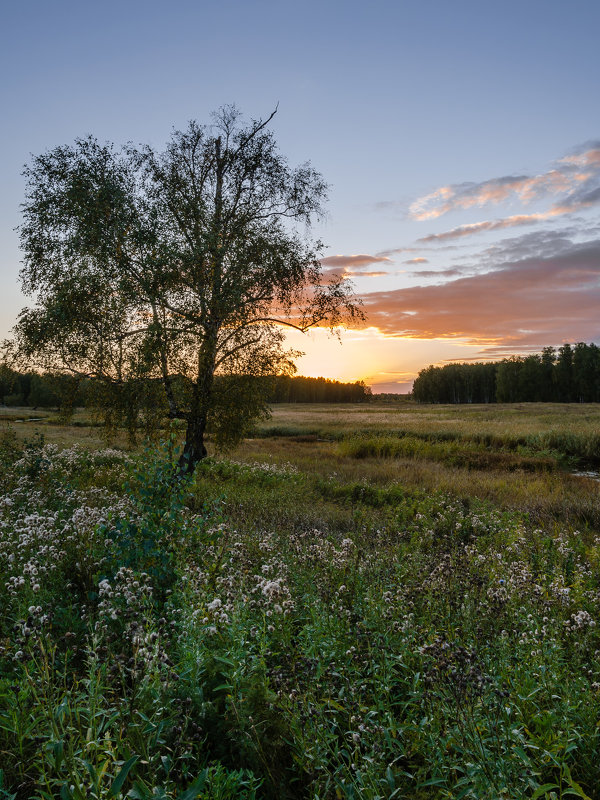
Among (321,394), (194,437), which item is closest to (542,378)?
(321,394)

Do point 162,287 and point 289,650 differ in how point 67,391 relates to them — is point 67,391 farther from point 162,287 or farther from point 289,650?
point 289,650

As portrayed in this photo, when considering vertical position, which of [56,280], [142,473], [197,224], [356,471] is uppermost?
[197,224]

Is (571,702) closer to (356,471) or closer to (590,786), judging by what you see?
(590,786)

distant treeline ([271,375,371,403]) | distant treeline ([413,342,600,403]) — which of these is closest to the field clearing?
distant treeline ([413,342,600,403])

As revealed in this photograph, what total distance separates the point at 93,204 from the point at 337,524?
12.2 m

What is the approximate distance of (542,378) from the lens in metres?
123

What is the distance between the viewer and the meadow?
2783 mm

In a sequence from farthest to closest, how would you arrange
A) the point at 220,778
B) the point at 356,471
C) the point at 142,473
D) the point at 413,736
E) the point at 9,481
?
1. the point at 356,471
2. the point at 9,481
3. the point at 142,473
4. the point at 413,736
5. the point at 220,778

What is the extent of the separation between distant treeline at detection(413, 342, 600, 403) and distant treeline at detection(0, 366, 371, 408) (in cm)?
5180

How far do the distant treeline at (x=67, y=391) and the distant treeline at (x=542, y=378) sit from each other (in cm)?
5180

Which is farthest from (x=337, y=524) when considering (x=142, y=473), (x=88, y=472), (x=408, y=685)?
(x=88, y=472)

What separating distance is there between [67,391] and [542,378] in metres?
128

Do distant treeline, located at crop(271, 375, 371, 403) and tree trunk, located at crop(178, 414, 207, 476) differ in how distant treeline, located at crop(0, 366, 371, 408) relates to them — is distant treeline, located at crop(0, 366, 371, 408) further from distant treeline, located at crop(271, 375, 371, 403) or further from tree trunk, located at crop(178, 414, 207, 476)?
tree trunk, located at crop(178, 414, 207, 476)

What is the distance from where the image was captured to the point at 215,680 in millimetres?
3756
